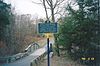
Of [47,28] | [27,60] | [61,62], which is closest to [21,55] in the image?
[27,60]

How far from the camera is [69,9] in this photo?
16.0 meters

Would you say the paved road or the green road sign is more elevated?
the green road sign

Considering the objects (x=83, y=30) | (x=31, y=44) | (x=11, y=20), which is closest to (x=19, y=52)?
(x=31, y=44)

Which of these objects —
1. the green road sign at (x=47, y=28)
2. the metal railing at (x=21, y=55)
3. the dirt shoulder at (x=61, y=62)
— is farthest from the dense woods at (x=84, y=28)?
the green road sign at (x=47, y=28)

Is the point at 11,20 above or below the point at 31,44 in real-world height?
above

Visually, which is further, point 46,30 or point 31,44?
point 31,44

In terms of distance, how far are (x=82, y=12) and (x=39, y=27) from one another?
6.73 meters

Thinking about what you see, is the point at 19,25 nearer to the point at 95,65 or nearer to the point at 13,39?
the point at 13,39

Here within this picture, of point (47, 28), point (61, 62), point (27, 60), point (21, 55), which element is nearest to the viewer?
point (47, 28)

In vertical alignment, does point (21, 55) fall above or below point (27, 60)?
above

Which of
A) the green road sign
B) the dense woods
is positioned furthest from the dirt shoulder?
the green road sign

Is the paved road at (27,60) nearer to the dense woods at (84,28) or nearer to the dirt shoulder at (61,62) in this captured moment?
the dirt shoulder at (61,62)

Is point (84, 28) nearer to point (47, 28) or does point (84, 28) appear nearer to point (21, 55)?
point (21, 55)

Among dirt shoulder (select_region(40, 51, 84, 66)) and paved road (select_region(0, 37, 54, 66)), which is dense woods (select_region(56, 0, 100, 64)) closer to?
dirt shoulder (select_region(40, 51, 84, 66))
